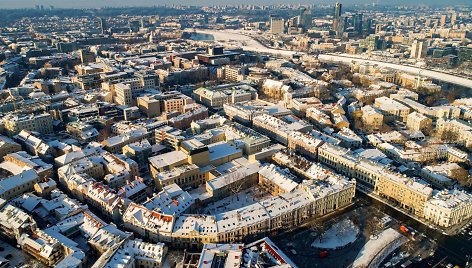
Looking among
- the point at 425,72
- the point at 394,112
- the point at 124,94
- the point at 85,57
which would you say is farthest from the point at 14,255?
the point at 425,72

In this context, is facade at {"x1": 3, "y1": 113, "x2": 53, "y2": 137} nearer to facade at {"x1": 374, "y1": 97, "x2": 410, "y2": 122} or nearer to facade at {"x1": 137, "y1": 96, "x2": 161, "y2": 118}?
facade at {"x1": 137, "y1": 96, "x2": 161, "y2": 118}

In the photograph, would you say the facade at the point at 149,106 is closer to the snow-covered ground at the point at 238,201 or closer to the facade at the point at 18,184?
the facade at the point at 18,184

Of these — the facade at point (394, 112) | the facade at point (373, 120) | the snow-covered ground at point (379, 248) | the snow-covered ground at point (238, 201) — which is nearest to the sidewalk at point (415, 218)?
the snow-covered ground at point (379, 248)

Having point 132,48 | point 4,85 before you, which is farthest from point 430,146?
point 132,48

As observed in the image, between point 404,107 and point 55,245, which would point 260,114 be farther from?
point 55,245

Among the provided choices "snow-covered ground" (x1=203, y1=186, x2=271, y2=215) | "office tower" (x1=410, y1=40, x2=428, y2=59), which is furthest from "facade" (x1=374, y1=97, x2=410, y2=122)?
"office tower" (x1=410, y1=40, x2=428, y2=59)
